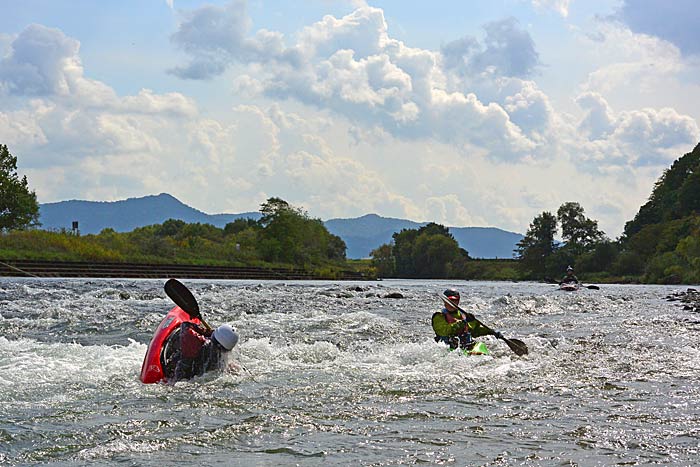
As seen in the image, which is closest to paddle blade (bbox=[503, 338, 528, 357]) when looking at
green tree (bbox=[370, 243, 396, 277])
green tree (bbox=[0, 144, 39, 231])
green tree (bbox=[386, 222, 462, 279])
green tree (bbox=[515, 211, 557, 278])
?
green tree (bbox=[0, 144, 39, 231])

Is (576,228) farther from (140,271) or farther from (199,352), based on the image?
(199,352)

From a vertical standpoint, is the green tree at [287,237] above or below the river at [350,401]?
above

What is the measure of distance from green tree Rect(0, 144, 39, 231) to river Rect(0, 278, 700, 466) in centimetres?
4280

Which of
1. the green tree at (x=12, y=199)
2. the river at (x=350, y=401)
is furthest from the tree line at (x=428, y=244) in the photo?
the river at (x=350, y=401)

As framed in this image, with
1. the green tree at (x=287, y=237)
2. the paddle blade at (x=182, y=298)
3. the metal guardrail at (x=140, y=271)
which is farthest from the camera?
the green tree at (x=287, y=237)

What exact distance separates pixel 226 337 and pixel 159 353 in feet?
2.88

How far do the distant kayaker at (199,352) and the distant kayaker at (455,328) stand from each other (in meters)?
4.20

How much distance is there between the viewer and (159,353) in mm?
9930

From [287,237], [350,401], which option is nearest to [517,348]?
[350,401]

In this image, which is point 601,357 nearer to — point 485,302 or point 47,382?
point 47,382

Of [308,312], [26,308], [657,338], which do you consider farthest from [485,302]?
[26,308]

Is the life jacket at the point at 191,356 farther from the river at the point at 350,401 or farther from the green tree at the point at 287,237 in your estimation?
the green tree at the point at 287,237

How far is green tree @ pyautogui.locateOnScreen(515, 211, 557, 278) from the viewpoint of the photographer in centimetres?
10725

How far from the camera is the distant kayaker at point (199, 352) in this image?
989 centimetres
